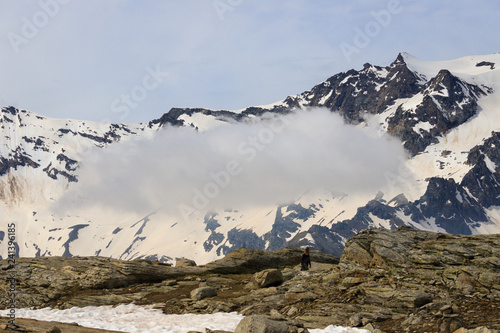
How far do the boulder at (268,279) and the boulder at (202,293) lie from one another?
379 cm

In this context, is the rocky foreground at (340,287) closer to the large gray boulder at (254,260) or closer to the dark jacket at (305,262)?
the dark jacket at (305,262)

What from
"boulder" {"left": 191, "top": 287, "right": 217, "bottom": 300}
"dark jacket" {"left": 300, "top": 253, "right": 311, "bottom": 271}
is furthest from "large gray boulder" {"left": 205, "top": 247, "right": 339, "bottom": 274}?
"boulder" {"left": 191, "top": 287, "right": 217, "bottom": 300}

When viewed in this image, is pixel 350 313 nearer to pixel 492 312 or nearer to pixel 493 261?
pixel 492 312

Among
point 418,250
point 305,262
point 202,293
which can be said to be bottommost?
point 202,293

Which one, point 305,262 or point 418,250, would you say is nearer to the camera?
point 418,250

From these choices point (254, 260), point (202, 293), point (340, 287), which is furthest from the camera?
point (254, 260)

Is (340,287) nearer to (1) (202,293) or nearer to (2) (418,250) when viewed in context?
(2) (418,250)

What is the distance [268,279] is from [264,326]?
50.0ft

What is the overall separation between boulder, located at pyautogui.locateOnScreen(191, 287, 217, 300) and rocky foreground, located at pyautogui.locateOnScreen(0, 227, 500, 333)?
0.36ft

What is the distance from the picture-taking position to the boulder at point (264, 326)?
27970 mm

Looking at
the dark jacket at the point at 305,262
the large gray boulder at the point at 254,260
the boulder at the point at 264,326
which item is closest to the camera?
the boulder at the point at 264,326

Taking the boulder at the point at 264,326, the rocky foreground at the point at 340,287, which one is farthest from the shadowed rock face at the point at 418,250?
the boulder at the point at 264,326

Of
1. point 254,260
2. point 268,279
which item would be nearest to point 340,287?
point 268,279

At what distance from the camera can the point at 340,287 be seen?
38188 mm
